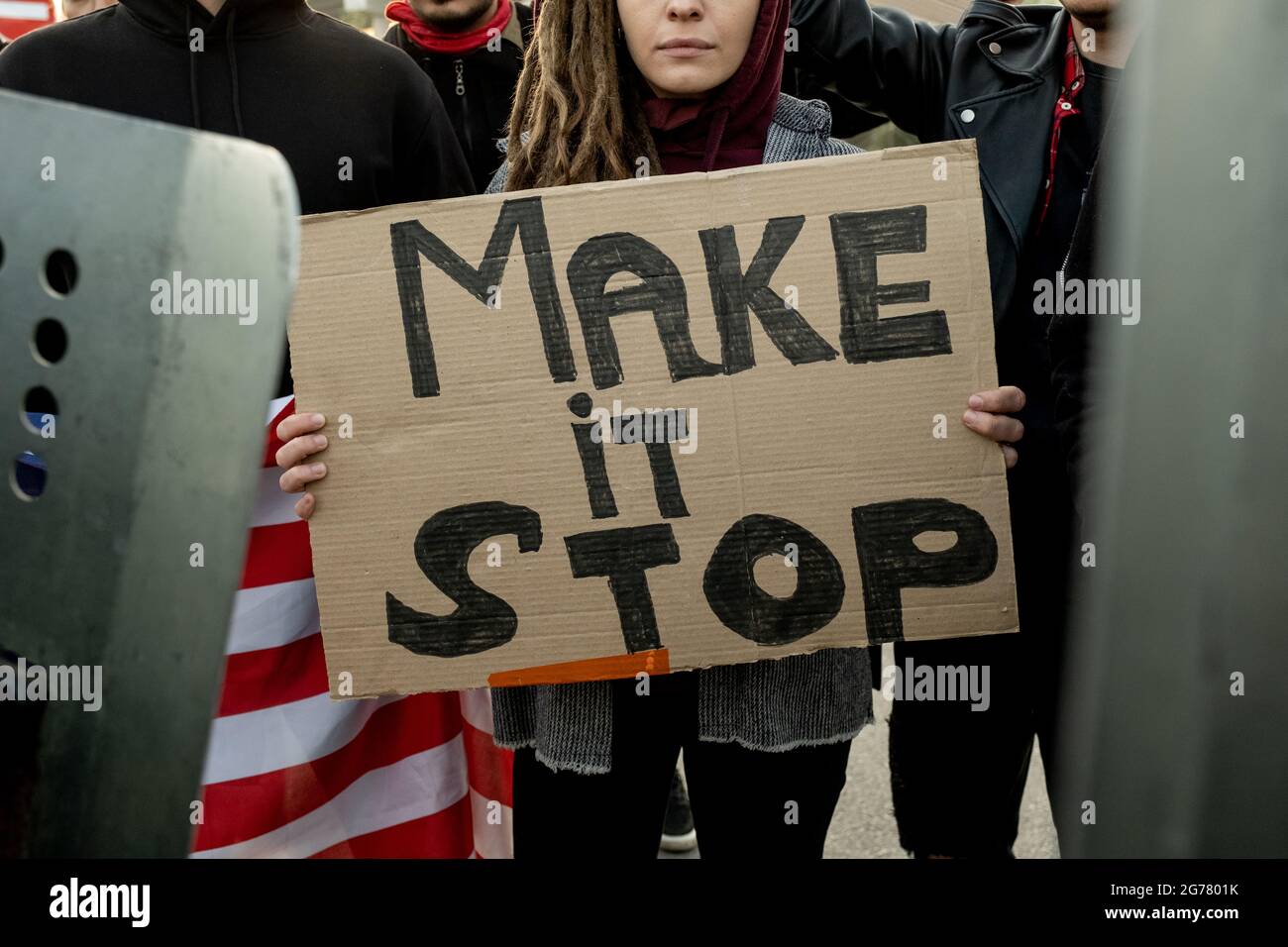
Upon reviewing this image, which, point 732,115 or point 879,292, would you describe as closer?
point 879,292

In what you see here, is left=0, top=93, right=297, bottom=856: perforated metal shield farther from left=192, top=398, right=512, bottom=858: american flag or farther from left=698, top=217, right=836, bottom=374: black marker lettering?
left=192, top=398, right=512, bottom=858: american flag

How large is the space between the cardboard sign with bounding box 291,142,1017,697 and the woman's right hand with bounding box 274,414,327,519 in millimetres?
22

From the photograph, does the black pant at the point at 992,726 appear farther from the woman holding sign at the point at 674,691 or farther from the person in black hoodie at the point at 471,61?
the person in black hoodie at the point at 471,61

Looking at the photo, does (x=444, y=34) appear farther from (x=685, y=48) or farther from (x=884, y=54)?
(x=685, y=48)

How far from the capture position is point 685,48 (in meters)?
1.59

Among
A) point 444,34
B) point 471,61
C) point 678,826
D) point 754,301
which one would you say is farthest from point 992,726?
point 444,34

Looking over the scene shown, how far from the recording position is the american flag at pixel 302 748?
6.07ft

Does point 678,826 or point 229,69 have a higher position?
point 229,69

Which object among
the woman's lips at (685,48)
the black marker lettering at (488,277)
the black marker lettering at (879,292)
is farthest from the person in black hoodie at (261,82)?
the black marker lettering at (879,292)

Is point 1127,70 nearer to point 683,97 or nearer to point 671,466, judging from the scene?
point 671,466

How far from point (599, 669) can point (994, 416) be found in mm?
609

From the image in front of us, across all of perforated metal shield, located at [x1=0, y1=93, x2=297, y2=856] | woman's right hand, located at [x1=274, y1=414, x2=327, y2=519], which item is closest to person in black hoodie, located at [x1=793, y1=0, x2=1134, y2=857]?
woman's right hand, located at [x1=274, y1=414, x2=327, y2=519]

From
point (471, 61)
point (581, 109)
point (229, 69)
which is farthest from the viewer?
point (471, 61)
